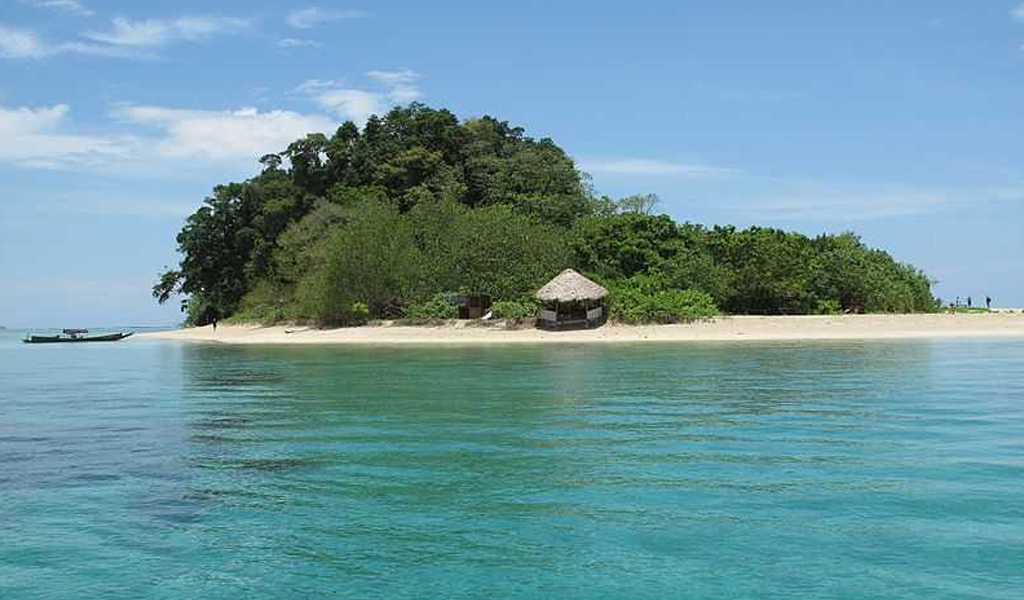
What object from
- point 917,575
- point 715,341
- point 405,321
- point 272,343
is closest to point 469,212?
point 405,321

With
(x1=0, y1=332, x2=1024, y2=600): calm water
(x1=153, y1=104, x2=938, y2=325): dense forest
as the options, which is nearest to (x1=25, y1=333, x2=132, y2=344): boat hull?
(x1=153, y1=104, x2=938, y2=325): dense forest

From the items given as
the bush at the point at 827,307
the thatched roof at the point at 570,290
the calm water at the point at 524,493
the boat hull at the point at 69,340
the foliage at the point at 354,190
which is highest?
the foliage at the point at 354,190

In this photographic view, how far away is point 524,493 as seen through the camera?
26.8ft

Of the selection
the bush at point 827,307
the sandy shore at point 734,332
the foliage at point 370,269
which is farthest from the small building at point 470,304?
the bush at point 827,307

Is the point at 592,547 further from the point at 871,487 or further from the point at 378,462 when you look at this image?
the point at 378,462

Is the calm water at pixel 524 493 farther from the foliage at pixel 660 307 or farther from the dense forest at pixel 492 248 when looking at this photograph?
the dense forest at pixel 492 248

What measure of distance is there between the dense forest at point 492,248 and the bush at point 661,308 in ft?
0.20

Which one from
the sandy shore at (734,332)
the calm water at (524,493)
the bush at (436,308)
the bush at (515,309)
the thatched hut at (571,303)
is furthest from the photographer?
the bush at (436,308)

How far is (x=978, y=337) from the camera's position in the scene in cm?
3522

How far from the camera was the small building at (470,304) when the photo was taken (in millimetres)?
41375

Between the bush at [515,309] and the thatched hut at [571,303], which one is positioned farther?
the bush at [515,309]

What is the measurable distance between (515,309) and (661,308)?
6.21 metres

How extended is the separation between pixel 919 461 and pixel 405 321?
112 ft

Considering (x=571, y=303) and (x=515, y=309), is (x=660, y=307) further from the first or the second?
(x=515, y=309)
